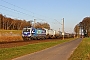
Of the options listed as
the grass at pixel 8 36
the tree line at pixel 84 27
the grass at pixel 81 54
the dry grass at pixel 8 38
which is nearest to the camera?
the grass at pixel 81 54


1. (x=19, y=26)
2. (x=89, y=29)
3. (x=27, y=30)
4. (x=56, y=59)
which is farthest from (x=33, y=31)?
(x=89, y=29)

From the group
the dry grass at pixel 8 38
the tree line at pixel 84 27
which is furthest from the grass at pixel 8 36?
the tree line at pixel 84 27

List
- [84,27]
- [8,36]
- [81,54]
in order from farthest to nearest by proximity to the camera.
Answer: [84,27] → [8,36] → [81,54]

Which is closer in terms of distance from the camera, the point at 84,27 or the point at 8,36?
the point at 8,36

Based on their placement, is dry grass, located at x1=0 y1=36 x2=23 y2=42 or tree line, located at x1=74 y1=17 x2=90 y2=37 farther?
tree line, located at x1=74 y1=17 x2=90 y2=37

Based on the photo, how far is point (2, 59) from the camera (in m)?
16.0

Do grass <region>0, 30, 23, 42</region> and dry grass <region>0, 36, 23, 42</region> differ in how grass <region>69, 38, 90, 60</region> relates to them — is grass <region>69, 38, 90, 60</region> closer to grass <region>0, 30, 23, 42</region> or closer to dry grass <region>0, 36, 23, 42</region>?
dry grass <region>0, 36, 23, 42</region>

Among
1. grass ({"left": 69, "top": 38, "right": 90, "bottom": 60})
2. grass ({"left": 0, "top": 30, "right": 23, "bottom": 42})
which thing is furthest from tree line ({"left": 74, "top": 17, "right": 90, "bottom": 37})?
grass ({"left": 69, "top": 38, "right": 90, "bottom": 60})

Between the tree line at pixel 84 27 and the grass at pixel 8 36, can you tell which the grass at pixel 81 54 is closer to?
the grass at pixel 8 36

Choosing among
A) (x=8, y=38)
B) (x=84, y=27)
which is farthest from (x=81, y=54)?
(x=84, y=27)

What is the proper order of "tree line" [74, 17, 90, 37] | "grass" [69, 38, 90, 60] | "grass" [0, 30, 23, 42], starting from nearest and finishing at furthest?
"grass" [69, 38, 90, 60] → "grass" [0, 30, 23, 42] → "tree line" [74, 17, 90, 37]

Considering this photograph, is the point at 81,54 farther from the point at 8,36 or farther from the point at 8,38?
the point at 8,36

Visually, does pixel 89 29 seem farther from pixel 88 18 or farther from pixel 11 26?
pixel 11 26

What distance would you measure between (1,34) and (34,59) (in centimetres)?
3765
